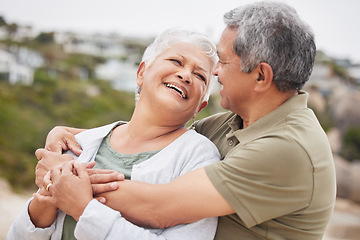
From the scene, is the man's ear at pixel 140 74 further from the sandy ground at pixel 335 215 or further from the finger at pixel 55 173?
the sandy ground at pixel 335 215

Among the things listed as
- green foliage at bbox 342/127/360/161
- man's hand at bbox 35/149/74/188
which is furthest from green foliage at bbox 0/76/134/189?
man's hand at bbox 35/149/74/188

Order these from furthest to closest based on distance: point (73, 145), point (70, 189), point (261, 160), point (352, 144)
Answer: point (352, 144)
point (73, 145)
point (70, 189)
point (261, 160)

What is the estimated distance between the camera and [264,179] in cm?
178

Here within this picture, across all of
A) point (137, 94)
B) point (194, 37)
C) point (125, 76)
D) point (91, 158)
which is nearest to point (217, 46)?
point (194, 37)

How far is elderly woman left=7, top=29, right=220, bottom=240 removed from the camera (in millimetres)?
1865

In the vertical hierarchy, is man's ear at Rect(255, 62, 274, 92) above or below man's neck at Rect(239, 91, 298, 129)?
above

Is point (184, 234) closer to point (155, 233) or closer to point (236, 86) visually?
point (155, 233)

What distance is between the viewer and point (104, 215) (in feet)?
6.00

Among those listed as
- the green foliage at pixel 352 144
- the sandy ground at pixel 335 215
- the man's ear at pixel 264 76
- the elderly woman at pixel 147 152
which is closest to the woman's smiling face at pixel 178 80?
the elderly woman at pixel 147 152

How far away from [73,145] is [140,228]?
85cm

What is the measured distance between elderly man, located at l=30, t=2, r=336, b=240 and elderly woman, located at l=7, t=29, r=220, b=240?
9 cm

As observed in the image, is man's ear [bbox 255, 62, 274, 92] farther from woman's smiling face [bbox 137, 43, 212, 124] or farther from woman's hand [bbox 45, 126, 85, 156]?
woman's hand [bbox 45, 126, 85, 156]

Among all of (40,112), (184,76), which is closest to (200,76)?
(184,76)

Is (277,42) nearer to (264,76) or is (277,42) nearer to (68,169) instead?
(264,76)
